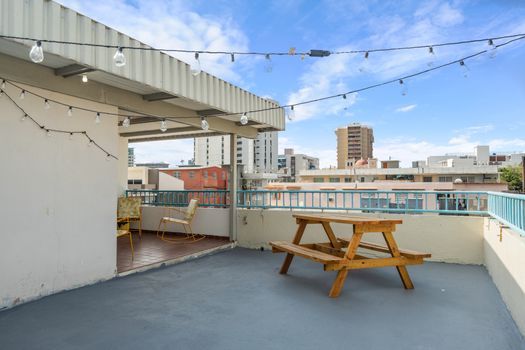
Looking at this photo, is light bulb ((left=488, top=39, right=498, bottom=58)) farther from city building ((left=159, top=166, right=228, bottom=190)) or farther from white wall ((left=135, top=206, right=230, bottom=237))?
city building ((left=159, top=166, right=228, bottom=190))

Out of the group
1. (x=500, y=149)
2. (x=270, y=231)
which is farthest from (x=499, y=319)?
(x=500, y=149)

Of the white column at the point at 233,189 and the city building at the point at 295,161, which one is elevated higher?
the city building at the point at 295,161

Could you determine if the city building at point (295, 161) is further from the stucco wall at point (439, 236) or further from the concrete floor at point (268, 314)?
the concrete floor at point (268, 314)

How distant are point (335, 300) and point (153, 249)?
11.5ft

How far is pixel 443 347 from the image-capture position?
2439 mm

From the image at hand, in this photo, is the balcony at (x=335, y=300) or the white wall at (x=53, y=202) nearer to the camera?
the balcony at (x=335, y=300)

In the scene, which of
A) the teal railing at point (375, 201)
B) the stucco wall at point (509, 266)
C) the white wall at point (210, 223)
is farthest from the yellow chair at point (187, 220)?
the stucco wall at point (509, 266)

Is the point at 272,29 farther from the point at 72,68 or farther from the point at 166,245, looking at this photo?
the point at 166,245

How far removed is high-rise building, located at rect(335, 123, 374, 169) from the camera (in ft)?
305

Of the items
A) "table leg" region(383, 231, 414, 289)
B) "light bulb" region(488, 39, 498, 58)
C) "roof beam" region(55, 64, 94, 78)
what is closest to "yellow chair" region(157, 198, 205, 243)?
"roof beam" region(55, 64, 94, 78)

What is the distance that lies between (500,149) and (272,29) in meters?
74.9

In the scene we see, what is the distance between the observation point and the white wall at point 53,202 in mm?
3189

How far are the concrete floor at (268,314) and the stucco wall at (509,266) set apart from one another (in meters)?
A: 0.12

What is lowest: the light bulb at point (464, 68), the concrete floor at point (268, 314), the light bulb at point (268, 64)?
the concrete floor at point (268, 314)
